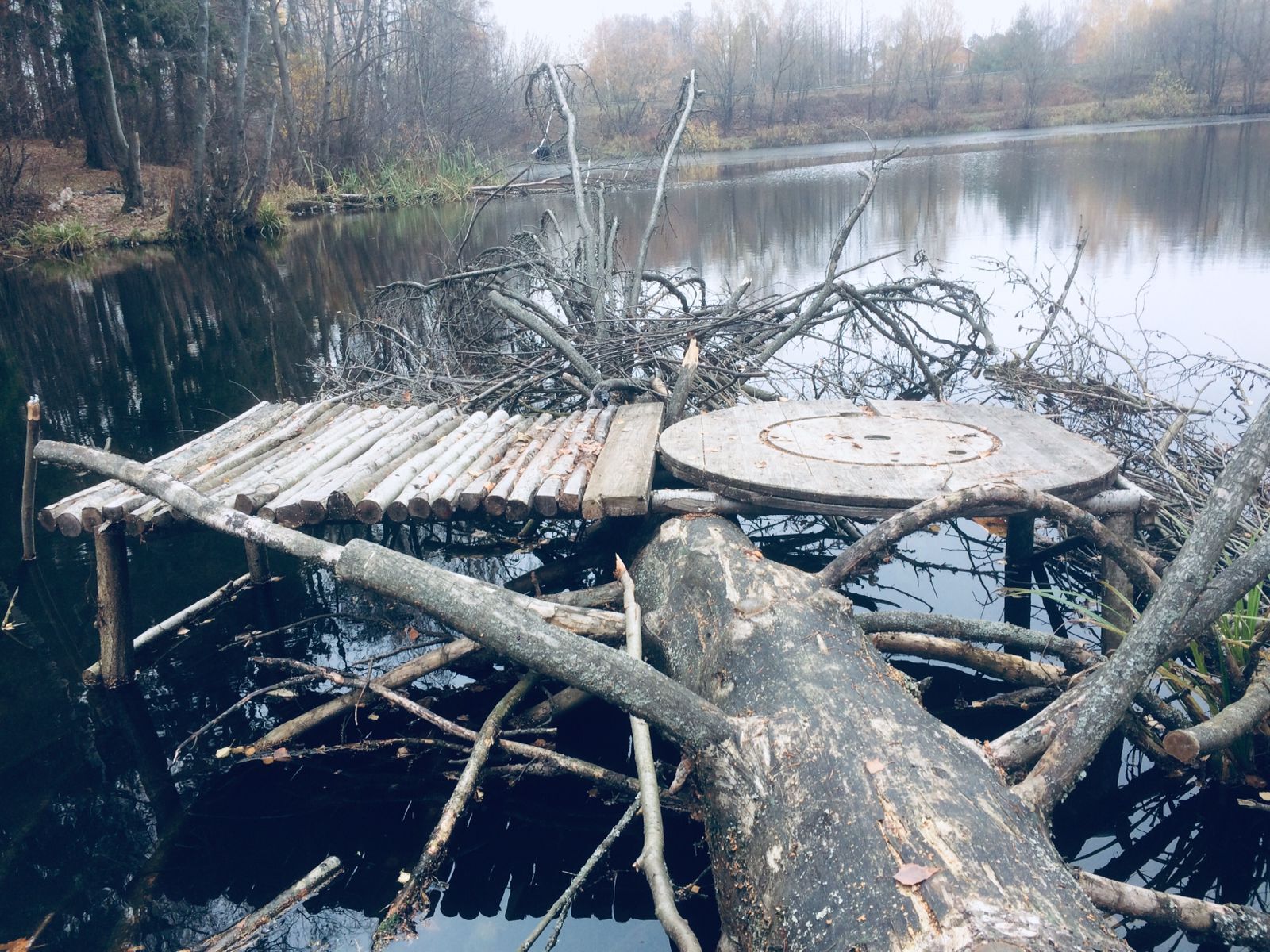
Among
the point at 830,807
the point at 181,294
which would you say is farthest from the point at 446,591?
the point at 181,294

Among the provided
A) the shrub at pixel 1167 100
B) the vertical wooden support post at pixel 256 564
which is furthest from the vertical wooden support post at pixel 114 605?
the shrub at pixel 1167 100

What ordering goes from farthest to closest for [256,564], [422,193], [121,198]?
[422,193]
[121,198]
[256,564]

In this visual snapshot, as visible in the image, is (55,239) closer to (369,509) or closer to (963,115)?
(369,509)

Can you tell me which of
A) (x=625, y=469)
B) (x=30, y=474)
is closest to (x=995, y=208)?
(x=625, y=469)

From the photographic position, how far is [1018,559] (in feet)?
15.4

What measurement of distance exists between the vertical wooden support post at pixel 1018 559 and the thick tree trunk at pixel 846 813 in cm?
241

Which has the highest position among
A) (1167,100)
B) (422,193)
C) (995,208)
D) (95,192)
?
(1167,100)

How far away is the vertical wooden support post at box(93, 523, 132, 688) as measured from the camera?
12.8ft

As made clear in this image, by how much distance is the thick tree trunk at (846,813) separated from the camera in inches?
55.9

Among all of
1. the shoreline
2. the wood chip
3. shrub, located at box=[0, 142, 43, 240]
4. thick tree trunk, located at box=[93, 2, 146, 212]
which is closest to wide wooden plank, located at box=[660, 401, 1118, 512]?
the wood chip

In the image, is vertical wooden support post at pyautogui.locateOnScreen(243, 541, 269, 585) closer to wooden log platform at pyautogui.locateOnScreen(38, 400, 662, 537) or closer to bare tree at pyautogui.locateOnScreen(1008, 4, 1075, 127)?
wooden log platform at pyautogui.locateOnScreen(38, 400, 662, 537)

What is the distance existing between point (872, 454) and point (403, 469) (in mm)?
1943

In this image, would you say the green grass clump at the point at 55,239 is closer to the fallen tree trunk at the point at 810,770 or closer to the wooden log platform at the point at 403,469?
the wooden log platform at the point at 403,469

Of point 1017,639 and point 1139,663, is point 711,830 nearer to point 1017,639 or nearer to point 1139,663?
point 1139,663
